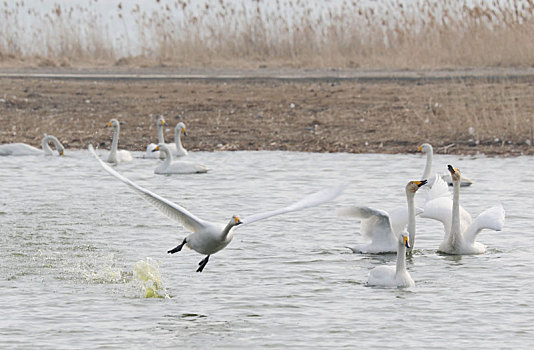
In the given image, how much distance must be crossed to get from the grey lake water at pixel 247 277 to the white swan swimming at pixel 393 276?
66mm

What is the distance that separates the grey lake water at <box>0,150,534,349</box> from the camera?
6.93 m

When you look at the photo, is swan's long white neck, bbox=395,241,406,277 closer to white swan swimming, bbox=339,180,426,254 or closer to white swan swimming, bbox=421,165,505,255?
white swan swimming, bbox=339,180,426,254

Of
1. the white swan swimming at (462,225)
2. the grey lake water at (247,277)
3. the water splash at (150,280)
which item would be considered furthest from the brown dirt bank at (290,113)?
the water splash at (150,280)

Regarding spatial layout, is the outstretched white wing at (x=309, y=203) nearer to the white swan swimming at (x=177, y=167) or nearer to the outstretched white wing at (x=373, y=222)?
the outstretched white wing at (x=373, y=222)

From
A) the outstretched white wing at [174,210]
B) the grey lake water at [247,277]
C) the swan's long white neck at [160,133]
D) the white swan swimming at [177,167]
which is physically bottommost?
the grey lake water at [247,277]

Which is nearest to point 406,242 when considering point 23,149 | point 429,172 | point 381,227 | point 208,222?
point 381,227

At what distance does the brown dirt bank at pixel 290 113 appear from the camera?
17.3 m

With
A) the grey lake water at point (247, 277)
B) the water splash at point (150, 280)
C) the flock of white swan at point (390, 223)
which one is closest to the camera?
the grey lake water at point (247, 277)

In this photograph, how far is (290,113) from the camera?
63.3 feet

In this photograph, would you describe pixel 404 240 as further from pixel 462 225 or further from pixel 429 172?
pixel 429 172

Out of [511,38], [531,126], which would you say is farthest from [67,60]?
[531,126]

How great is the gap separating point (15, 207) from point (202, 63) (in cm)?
1633

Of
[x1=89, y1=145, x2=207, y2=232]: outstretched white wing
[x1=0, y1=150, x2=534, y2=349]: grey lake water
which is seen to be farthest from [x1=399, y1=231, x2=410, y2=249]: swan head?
[x1=89, y1=145, x2=207, y2=232]: outstretched white wing

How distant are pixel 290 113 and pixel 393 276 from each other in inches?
446
